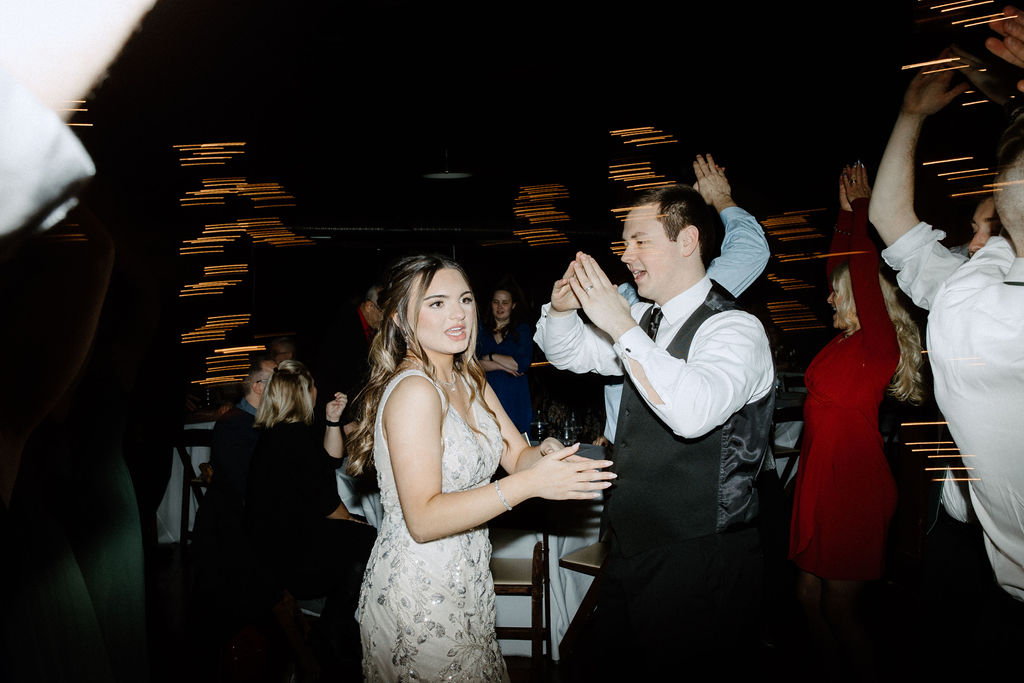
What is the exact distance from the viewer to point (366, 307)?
3771 millimetres

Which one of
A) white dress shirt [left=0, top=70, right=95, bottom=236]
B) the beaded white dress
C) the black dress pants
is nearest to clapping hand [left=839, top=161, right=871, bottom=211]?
the black dress pants

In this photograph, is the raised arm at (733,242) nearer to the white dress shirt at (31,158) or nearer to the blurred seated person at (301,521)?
the blurred seated person at (301,521)

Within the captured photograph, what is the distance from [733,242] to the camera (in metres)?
2.31

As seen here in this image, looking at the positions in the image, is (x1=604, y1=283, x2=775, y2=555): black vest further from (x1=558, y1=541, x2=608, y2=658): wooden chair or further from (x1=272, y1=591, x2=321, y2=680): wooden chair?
(x1=272, y1=591, x2=321, y2=680): wooden chair

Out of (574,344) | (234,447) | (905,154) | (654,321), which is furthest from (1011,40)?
(234,447)

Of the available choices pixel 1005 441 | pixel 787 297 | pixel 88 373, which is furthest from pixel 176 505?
pixel 787 297

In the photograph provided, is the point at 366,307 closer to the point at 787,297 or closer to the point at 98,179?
the point at 98,179

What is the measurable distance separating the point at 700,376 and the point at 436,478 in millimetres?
676

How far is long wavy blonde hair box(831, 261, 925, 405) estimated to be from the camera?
2.31 meters

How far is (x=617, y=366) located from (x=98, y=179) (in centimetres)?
152

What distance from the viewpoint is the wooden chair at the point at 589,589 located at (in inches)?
99.7

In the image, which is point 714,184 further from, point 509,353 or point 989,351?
point 509,353

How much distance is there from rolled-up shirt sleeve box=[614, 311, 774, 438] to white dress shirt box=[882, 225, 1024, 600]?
1.26ft

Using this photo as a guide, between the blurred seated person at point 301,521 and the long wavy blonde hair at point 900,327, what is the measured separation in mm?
2345
